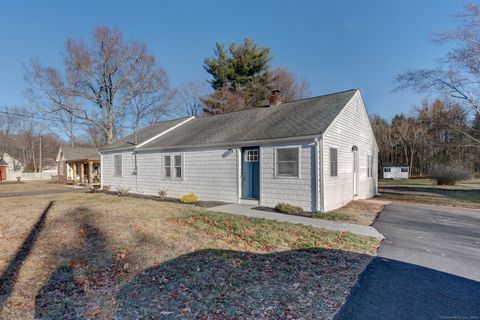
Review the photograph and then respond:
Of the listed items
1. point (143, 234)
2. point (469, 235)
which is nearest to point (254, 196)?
point (143, 234)

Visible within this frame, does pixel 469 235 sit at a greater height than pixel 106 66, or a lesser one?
lesser

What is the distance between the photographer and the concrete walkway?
692 cm

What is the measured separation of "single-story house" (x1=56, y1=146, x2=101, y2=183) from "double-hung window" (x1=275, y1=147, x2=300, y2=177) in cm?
2094

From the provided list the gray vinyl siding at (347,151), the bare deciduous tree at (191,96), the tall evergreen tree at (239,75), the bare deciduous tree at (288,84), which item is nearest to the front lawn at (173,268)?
A: the gray vinyl siding at (347,151)

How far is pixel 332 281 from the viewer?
3.92 metres

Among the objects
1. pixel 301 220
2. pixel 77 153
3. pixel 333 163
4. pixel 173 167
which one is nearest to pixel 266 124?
pixel 333 163

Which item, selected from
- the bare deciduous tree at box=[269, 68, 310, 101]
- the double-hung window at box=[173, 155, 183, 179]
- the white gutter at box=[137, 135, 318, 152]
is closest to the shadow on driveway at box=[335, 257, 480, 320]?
the white gutter at box=[137, 135, 318, 152]

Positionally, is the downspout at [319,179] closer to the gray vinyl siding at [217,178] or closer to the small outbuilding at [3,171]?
the gray vinyl siding at [217,178]

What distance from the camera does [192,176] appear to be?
1282 cm

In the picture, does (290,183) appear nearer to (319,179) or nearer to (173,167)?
(319,179)

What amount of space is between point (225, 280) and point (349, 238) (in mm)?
3519

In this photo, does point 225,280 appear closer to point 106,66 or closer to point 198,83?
point 106,66

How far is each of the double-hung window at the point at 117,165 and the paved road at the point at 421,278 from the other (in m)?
15.3

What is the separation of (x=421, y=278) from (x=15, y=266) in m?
6.38
